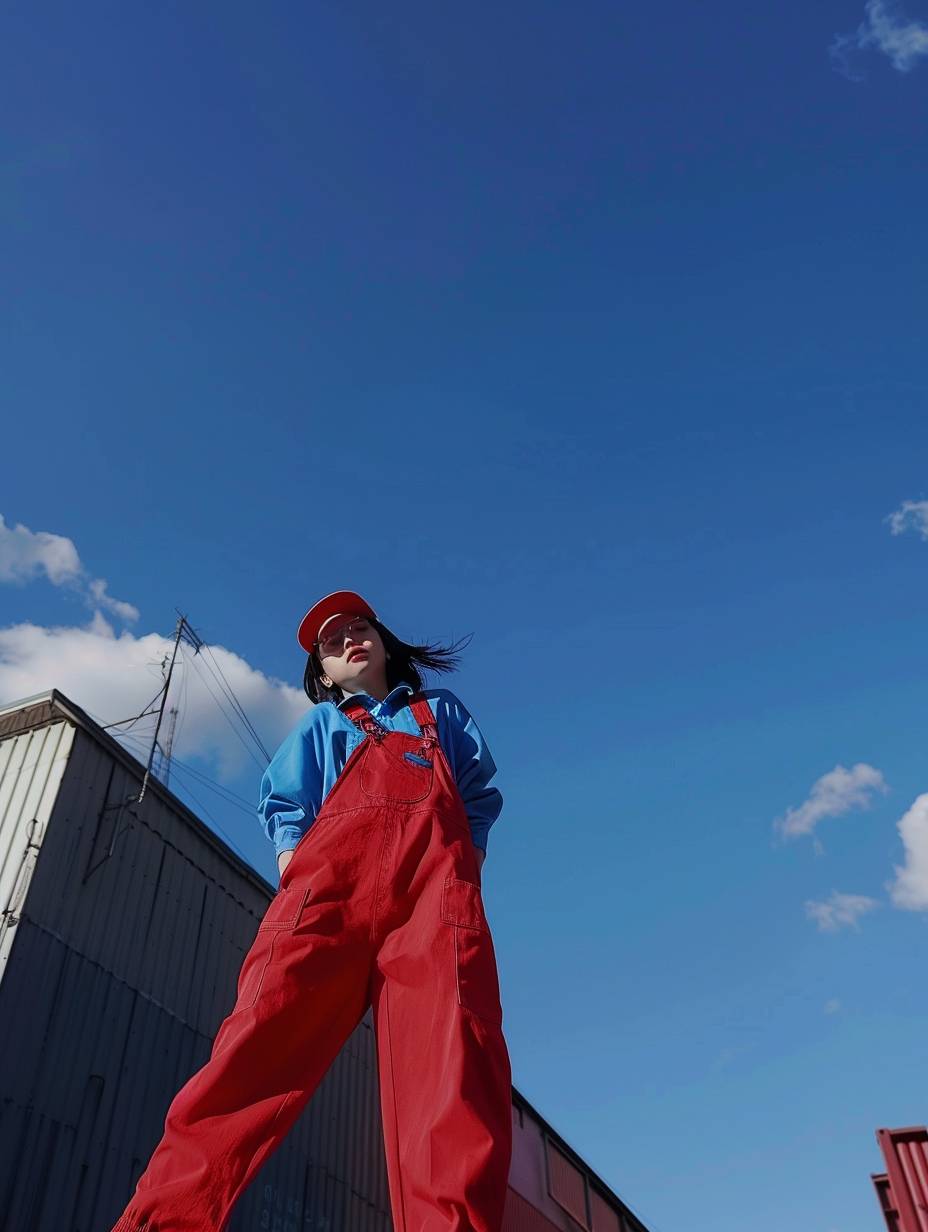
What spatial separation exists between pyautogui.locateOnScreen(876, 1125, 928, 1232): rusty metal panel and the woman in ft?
37.2

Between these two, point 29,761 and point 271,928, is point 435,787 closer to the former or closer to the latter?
point 271,928

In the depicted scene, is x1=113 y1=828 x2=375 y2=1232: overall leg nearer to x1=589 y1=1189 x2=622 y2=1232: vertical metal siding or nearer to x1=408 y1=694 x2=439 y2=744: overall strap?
x1=408 y1=694 x2=439 y2=744: overall strap

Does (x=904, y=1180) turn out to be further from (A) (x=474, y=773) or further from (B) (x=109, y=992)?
(A) (x=474, y=773)

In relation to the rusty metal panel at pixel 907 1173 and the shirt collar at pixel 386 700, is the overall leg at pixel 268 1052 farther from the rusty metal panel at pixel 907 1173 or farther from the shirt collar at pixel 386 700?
the rusty metal panel at pixel 907 1173

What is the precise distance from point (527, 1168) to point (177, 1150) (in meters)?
16.2

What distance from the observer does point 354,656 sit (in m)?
4.15

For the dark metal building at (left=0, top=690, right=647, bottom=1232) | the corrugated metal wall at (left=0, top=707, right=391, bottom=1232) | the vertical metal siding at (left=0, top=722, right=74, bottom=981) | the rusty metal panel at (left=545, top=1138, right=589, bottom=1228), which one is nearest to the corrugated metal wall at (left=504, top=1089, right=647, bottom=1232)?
the rusty metal panel at (left=545, top=1138, right=589, bottom=1228)

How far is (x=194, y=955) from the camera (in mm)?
10617

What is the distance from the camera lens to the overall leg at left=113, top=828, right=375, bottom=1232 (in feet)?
8.02

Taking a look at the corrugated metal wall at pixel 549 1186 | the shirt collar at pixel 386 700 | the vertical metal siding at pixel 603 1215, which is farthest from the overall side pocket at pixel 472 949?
the vertical metal siding at pixel 603 1215

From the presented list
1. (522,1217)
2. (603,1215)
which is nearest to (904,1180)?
(522,1217)

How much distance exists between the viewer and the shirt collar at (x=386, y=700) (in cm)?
386

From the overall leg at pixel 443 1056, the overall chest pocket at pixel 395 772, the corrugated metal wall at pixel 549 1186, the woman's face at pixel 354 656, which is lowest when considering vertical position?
the overall leg at pixel 443 1056

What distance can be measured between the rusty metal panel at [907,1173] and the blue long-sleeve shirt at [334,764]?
37.1 feet
